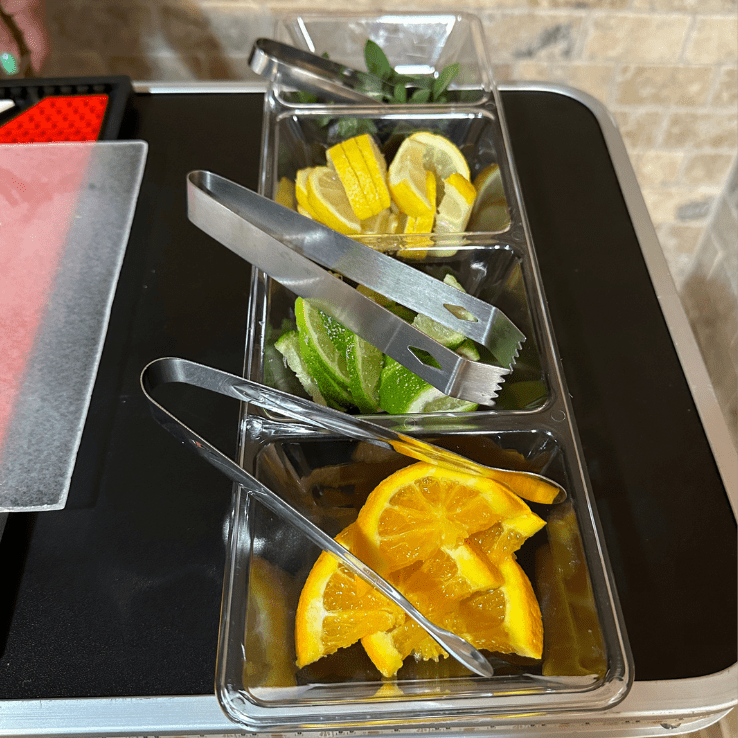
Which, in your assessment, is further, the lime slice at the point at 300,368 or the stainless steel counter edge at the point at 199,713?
the lime slice at the point at 300,368

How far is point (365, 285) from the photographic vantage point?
24.5 inches

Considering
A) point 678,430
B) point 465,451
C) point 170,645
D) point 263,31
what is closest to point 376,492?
point 465,451

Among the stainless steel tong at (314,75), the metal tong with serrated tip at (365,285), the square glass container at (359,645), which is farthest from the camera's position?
the stainless steel tong at (314,75)

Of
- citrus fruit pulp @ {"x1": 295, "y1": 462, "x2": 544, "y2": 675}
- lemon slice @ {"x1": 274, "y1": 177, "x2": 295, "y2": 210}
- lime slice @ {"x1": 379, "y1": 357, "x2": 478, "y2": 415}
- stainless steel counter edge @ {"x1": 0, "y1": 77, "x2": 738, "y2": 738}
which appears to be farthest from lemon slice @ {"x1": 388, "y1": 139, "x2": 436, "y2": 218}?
stainless steel counter edge @ {"x1": 0, "y1": 77, "x2": 738, "y2": 738}

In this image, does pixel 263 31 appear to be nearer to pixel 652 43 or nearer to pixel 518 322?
pixel 652 43

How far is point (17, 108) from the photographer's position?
85cm

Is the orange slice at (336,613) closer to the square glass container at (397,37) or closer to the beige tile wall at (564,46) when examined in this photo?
the square glass container at (397,37)

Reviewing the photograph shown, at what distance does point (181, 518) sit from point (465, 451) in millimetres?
242

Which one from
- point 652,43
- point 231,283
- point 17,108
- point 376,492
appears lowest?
point 376,492

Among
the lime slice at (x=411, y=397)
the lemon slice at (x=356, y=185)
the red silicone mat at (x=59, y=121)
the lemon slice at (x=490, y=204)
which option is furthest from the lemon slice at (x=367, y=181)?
the red silicone mat at (x=59, y=121)

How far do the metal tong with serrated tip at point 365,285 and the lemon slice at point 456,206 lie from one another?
15 cm

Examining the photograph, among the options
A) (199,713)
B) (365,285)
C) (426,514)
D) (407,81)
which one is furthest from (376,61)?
(199,713)

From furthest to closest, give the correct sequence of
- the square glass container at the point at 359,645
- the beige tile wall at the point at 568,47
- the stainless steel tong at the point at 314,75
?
the beige tile wall at the point at 568,47, the stainless steel tong at the point at 314,75, the square glass container at the point at 359,645

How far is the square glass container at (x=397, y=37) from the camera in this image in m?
0.89
